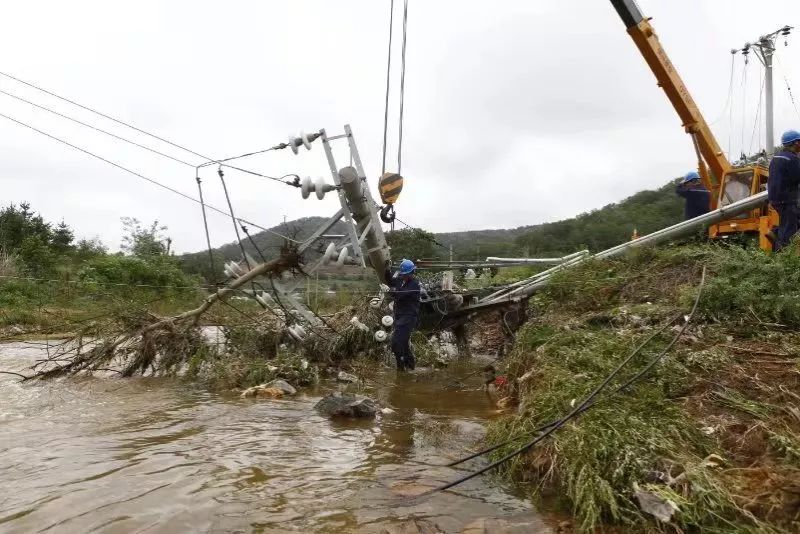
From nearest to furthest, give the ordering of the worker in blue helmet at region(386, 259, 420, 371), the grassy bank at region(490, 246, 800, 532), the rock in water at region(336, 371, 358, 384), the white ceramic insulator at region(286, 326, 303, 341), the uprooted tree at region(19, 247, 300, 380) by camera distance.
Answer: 1. the grassy bank at region(490, 246, 800, 532)
2. the rock in water at region(336, 371, 358, 384)
3. the uprooted tree at region(19, 247, 300, 380)
4. the white ceramic insulator at region(286, 326, 303, 341)
5. the worker in blue helmet at region(386, 259, 420, 371)

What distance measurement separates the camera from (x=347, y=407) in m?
5.53

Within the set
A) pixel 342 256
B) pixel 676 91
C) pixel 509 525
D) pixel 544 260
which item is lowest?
pixel 509 525

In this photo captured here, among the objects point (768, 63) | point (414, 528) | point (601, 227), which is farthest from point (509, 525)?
→ point (601, 227)

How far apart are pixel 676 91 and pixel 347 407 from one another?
883 cm

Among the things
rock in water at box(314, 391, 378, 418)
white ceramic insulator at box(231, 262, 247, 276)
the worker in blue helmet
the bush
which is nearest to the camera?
rock in water at box(314, 391, 378, 418)

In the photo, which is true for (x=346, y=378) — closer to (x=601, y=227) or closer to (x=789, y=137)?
(x=789, y=137)

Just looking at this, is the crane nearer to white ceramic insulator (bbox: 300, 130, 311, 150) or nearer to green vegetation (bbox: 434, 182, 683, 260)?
white ceramic insulator (bbox: 300, 130, 311, 150)

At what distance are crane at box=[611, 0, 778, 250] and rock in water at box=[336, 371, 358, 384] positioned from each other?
7.10 meters

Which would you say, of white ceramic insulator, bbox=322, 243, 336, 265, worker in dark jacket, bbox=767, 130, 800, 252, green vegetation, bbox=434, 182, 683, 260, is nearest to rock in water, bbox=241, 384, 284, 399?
white ceramic insulator, bbox=322, 243, 336, 265

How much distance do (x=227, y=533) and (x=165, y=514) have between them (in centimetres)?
48

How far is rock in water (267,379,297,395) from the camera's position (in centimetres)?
700

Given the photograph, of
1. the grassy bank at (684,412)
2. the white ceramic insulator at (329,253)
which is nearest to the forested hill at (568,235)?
the white ceramic insulator at (329,253)

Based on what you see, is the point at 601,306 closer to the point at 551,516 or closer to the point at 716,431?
the point at 716,431

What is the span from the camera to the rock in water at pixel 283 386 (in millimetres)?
7004
